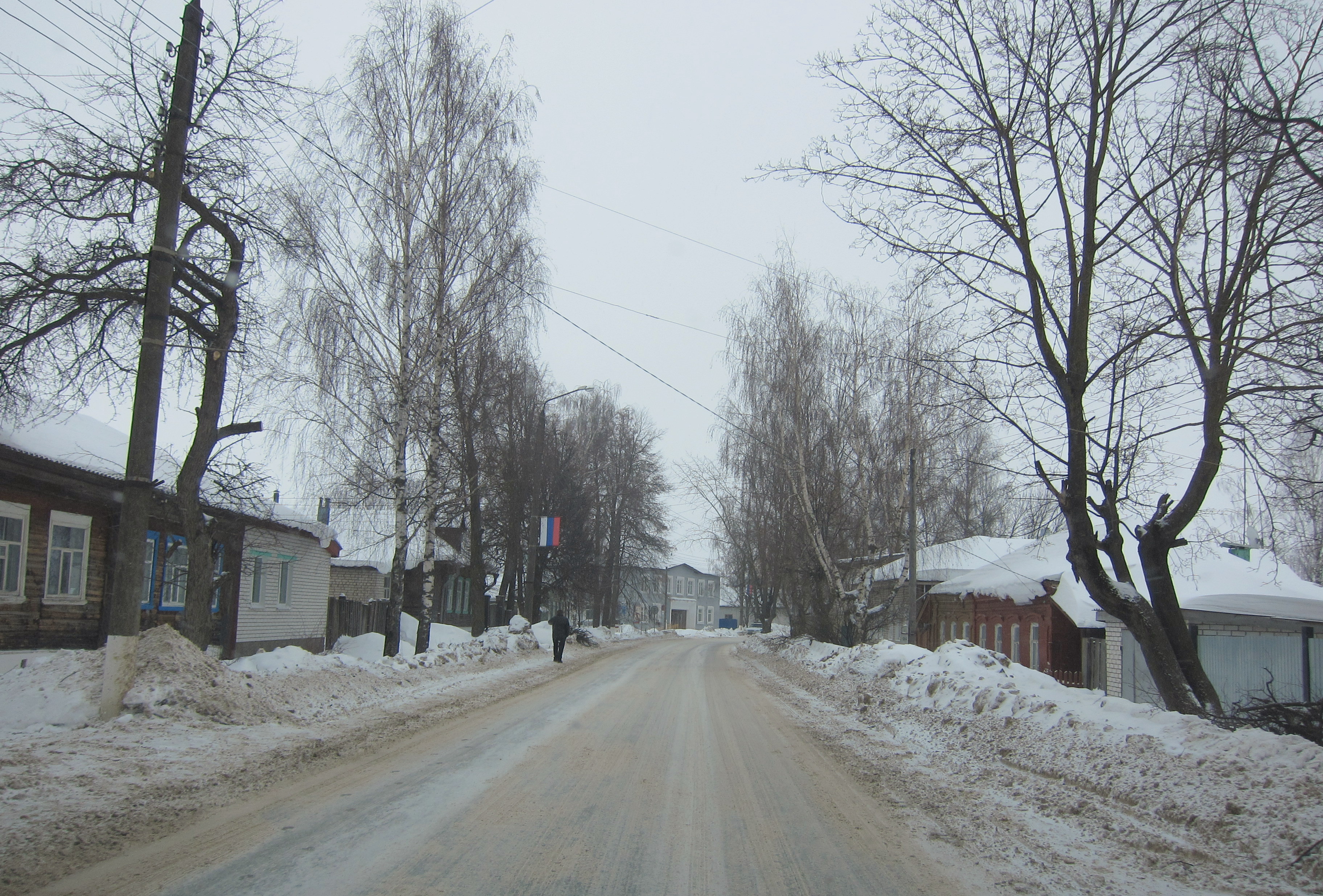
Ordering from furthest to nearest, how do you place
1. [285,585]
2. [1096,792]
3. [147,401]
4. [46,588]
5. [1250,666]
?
1. [285,585]
2. [46,588]
3. [1250,666]
4. [147,401]
5. [1096,792]

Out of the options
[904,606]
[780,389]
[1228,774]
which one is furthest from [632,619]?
[1228,774]

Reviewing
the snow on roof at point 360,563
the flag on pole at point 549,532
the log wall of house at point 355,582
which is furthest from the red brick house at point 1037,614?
the log wall of house at point 355,582

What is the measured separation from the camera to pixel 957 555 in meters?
30.0

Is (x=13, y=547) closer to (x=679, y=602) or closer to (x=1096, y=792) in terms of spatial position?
(x=1096, y=792)

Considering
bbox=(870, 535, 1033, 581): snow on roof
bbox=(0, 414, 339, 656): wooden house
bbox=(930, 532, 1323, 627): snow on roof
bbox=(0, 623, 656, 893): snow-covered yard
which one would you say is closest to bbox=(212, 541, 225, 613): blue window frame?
bbox=(0, 414, 339, 656): wooden house

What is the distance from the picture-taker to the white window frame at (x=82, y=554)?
15.2 meters

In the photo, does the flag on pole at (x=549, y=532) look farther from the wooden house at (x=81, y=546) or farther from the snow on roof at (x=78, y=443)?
the snow on roof at (x=78, y=443)

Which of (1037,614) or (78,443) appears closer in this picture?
(78,443)

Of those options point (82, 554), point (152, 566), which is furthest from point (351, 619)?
point (82, 554)

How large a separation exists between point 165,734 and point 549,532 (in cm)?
2351

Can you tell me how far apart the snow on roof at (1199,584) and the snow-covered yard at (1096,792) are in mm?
3643

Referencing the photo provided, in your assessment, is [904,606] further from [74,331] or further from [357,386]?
[74,331]

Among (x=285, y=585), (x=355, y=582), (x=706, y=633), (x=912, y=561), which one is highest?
(x=912, y=561)

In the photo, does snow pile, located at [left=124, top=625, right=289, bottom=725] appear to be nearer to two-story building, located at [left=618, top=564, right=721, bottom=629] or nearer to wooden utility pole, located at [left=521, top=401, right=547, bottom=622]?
wooden utility pole, located at [left=521, top=401, right=547, bottom=622]
